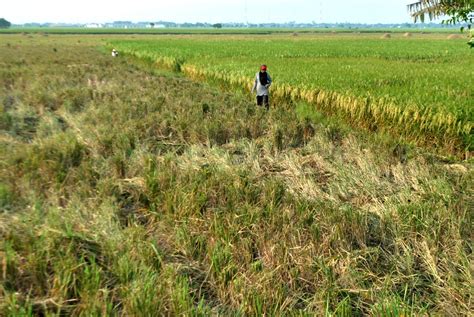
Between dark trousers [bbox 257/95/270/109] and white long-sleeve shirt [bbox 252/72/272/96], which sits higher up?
white long-sleeve shirt [bbox 252/72/272/96]

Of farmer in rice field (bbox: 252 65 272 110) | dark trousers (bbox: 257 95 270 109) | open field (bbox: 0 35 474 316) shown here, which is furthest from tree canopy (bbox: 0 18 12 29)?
open field (bbox: 0 35 474 316)

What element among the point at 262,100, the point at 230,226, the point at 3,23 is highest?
the point at 3,23

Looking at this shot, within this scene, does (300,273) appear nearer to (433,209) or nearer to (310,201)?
(310,201)

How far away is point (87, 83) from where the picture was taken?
1577 cm

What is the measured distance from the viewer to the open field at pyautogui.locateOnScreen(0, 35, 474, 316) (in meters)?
3.08

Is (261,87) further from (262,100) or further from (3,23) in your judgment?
(3,23)

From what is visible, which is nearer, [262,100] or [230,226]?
[230,226]

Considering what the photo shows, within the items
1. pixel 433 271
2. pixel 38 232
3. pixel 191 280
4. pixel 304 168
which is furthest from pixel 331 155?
pixel 38 232

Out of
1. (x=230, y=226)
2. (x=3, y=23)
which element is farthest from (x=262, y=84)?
(x=3, y=23)

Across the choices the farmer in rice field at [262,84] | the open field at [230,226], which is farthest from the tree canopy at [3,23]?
the open field at [230,226]

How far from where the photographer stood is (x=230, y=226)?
13.3 feet

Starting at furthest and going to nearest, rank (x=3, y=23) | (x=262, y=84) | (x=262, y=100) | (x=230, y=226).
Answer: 1. (x=3, y=23)
2. (x=262, y=100)
3. (x=262, y=84)
4. (x=230, y=226)

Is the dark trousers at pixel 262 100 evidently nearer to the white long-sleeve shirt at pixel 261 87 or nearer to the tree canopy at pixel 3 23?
the white long-sleeve shirt at pixel 261 87

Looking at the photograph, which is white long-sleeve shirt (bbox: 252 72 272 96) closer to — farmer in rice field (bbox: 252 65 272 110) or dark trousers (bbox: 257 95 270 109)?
farmer in rice field (bbox: 252 65 272 110)
